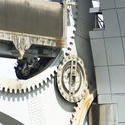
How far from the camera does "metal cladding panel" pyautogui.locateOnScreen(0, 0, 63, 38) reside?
65.8 feet

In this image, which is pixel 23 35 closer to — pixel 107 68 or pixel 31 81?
pixel 31 81

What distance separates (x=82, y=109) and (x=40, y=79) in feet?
8.60

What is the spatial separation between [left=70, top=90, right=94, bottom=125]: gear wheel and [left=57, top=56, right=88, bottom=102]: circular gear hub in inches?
10.1

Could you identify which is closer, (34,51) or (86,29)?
(34,51)

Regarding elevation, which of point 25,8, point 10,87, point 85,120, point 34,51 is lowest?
point 85,120

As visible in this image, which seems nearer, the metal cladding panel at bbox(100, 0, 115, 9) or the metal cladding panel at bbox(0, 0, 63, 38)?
the metal cladding panel at bbox(0, 0, 63, 38)

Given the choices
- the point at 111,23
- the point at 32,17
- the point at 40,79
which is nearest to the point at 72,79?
the point at 40,79

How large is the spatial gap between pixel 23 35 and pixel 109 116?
537cm

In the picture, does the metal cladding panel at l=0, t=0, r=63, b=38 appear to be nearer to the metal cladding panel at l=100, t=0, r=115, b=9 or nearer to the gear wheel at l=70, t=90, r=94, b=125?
the metal cladding panel at l=100, t=0, r=115, b=9

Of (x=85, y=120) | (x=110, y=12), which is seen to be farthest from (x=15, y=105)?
(x=110, y=12)

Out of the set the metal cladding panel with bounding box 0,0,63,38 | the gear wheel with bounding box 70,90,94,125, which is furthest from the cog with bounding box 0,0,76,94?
the gear wheel with bounding box 70,90,94,125

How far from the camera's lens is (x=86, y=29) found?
23656 mm

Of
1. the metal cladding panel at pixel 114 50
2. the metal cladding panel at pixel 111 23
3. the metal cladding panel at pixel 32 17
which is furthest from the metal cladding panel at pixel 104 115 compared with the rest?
the metal cladding panel at pixel 32 17

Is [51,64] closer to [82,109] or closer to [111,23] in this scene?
[82,109]
